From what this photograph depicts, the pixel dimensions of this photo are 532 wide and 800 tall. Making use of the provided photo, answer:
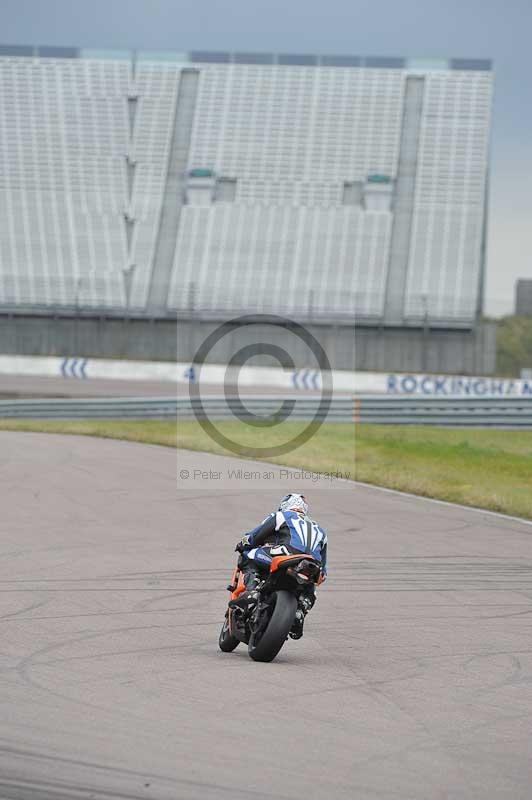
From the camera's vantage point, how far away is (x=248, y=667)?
783cm

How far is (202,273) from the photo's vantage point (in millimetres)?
54094

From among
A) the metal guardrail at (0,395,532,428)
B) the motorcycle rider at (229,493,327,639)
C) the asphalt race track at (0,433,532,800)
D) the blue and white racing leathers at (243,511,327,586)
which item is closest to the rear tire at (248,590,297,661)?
the asphalt race track at (0,433,532,800)

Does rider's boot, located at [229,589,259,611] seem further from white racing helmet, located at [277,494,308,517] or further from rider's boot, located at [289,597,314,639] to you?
white racing helmet, located at [277,494,308,517]

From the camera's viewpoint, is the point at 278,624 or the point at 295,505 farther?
the point at 295,505

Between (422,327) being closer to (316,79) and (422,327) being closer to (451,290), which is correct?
(451,290)

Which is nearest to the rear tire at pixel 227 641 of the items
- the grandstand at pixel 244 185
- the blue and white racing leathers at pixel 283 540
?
the blue and white racing leathers at pixel 283 540

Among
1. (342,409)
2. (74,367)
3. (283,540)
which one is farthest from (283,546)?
(74,367)

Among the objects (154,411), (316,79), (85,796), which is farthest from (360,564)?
(316,79)

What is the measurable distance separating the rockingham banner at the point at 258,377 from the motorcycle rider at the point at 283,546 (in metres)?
32.4

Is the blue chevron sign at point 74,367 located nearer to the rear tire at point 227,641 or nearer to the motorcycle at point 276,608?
the rear tire at point 227,641

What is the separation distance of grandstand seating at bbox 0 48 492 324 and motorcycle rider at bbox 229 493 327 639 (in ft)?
139

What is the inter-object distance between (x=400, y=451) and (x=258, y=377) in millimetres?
18968

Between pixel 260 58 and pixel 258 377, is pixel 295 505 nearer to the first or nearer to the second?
pixel 258 377

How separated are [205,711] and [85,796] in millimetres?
1467
